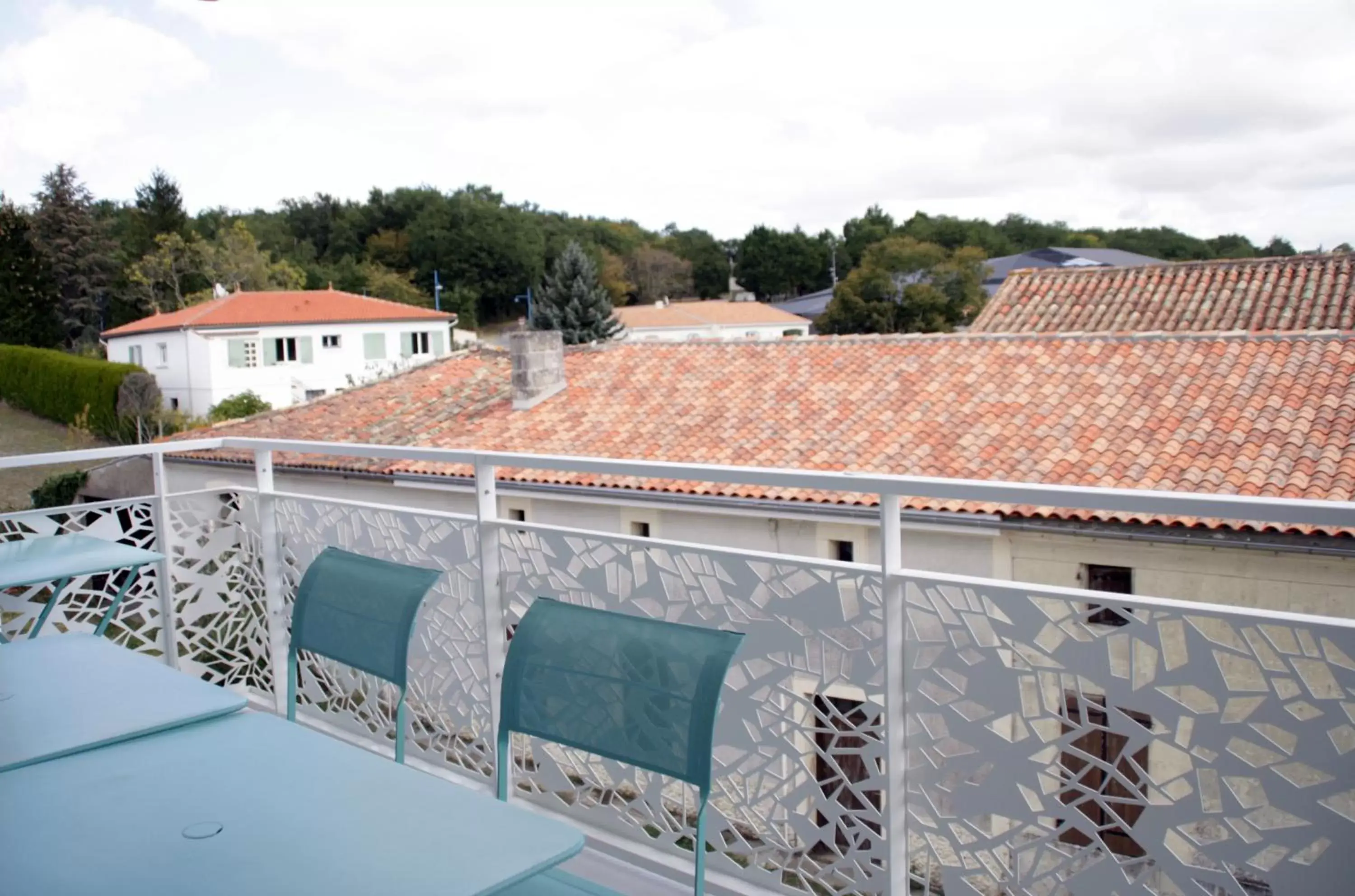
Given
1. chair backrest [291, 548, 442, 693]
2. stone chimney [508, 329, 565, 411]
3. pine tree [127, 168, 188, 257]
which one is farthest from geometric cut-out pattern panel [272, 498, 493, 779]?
pine tree [127, 168, 188, 257]

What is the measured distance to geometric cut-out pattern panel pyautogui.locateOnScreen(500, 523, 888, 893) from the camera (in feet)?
6.99

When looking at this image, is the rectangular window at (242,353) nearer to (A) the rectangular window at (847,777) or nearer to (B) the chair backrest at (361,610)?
(B) the chair backrest at (361,610)

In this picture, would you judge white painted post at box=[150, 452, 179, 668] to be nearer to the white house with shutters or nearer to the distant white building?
the white house with shutters

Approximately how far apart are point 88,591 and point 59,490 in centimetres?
2183

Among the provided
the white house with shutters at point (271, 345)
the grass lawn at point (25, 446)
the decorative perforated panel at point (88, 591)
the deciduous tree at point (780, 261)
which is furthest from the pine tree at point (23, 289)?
the decorative perforated panel at point (88, 591)

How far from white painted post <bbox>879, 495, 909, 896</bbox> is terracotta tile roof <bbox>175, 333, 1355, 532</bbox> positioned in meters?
7.03

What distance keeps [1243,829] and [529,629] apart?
4.09 feet

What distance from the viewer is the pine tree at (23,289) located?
3747 centimetres

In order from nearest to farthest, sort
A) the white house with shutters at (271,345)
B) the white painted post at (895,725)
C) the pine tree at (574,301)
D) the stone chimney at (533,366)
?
the white painted post at (895,725) → the stone chimney at (533,366) → the white house with shutters at (271,345) → the pine tree at (574,301)

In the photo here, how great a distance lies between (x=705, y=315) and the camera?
172 ft

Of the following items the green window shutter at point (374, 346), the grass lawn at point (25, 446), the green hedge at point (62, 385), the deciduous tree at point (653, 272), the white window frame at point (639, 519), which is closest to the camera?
the white window frame at point (639, 519)

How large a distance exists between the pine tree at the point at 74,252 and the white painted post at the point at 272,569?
141ft

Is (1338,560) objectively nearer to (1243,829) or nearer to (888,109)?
(1243,829)

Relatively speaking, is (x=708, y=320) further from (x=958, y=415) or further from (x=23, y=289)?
(x=958, y=415)
